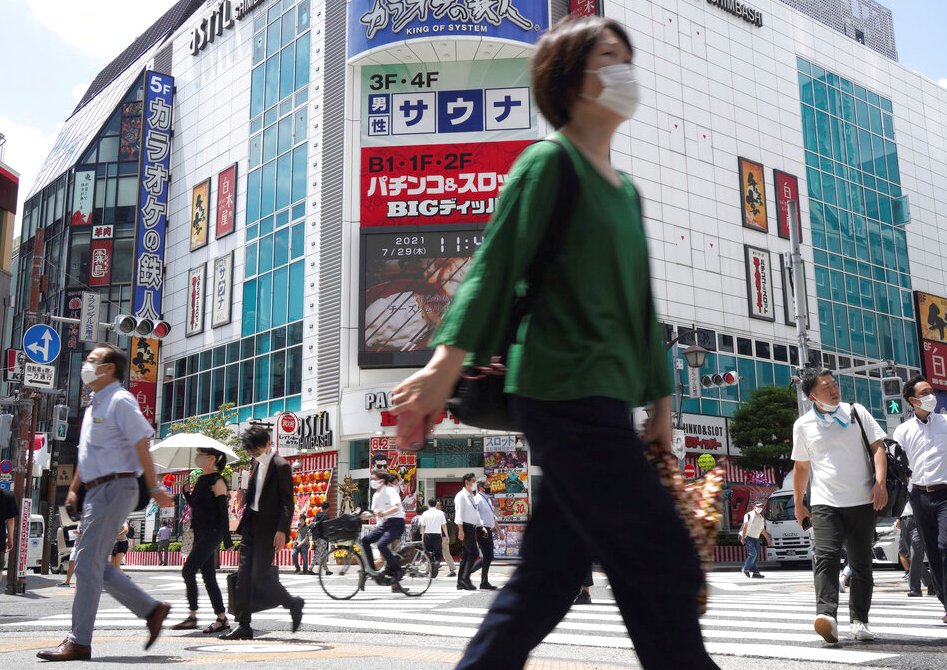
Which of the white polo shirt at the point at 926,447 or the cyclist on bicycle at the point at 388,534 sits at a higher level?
the white polo shirt at the point at 926,447

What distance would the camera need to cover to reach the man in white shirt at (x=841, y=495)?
5.67 metres

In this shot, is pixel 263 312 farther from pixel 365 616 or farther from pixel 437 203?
pixel 365 616

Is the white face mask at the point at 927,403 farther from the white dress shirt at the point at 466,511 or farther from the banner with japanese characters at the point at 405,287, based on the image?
the banner with japanese characters at the point at 405,287

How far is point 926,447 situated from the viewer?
6.55 metres

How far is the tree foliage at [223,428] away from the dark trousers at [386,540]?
18.5m

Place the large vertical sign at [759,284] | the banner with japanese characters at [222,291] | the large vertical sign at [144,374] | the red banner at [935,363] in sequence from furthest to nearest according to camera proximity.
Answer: the red banner at [935,363] < the large vertical sign at [144,374] < the banner with japanese characters at [222,291] < the large vertical sign at [759,284]

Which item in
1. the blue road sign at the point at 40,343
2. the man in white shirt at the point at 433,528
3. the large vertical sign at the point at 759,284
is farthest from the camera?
the large vertical sign at the point at 759,284

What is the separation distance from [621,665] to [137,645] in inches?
121

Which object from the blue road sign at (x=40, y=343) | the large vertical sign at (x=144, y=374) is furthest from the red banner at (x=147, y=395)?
the blue road sign at (x=40, y=343)

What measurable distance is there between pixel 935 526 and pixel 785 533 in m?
18.8

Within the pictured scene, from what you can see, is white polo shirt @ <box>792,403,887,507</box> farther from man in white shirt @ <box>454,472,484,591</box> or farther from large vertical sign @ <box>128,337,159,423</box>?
large vertical sign @ <box>128,337,159,423</box>

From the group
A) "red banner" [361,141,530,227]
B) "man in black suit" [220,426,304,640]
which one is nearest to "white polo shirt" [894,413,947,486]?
"man in black suit" [220,426,304,640]

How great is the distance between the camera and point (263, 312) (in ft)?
121

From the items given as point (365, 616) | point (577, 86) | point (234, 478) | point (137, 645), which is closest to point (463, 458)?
point (234, 478)
